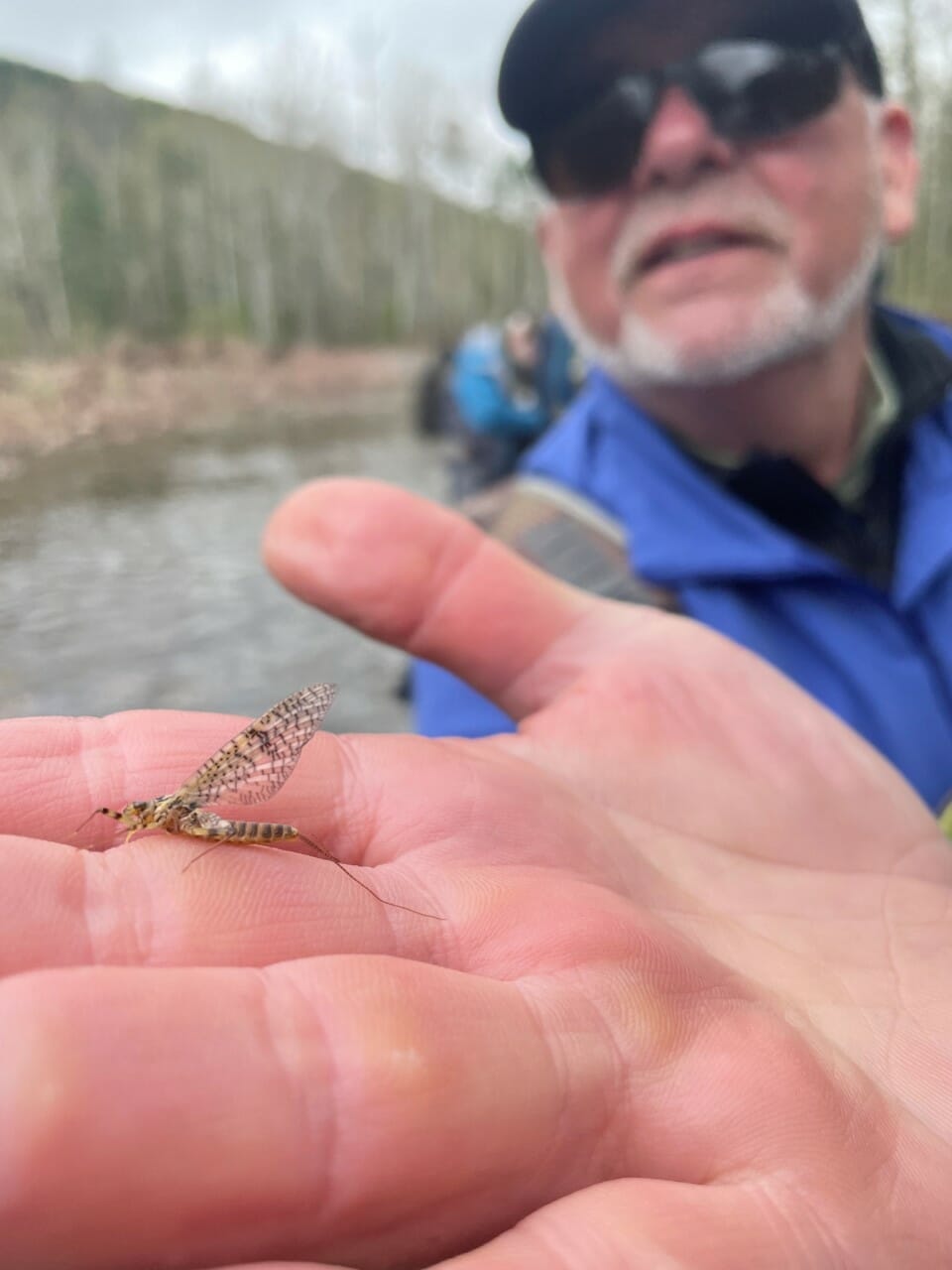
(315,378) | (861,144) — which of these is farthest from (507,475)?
(315,378)

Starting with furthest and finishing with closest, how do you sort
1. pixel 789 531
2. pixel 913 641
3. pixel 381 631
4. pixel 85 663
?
pixel 85 663 → pixel 789 531 → pixel 913 641 → pixel 381 631

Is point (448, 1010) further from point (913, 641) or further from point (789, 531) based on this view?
point (789, 531)

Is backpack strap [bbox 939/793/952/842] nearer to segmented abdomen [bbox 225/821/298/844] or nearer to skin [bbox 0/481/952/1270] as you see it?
skin [bbox 0/481/952/1270]

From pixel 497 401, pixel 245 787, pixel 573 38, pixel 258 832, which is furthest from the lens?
pixel 497 401

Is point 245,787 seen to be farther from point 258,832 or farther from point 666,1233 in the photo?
Result: point 666,1233

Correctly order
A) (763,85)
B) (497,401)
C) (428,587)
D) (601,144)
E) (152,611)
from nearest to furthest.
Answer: (428,587) < (763,85) < (601,144) < (497,401) < (152,611)

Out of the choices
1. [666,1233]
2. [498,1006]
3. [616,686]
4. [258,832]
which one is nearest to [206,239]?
[616,686]
